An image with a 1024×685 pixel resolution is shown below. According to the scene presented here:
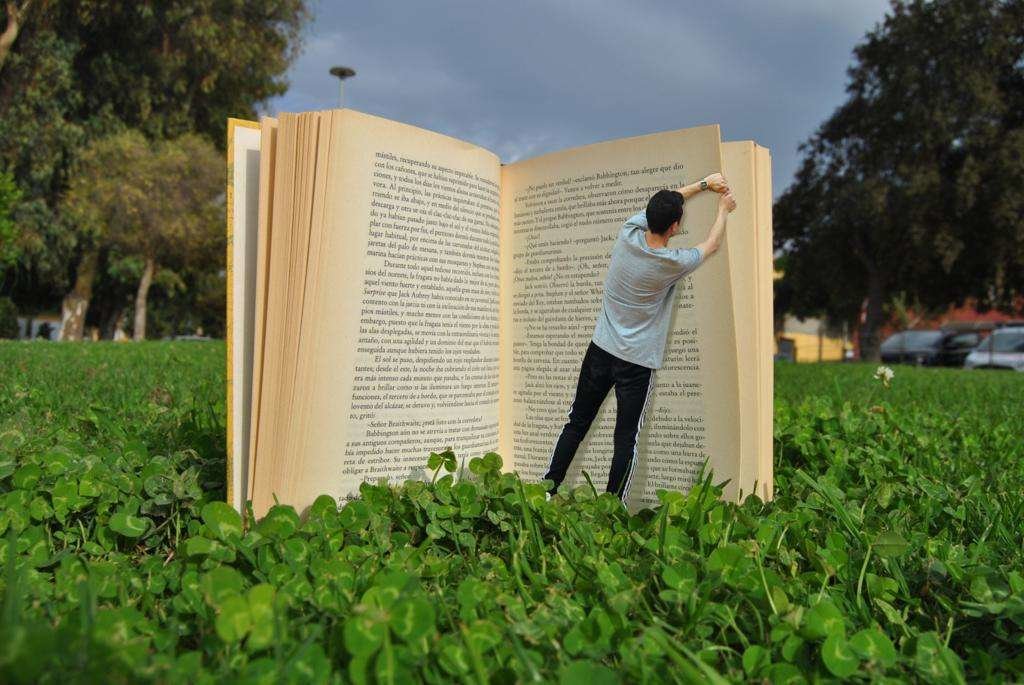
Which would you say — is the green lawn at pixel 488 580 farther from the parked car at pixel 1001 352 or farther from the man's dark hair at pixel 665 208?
the parked car at pixel 1001 352

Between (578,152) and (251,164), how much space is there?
1112mm

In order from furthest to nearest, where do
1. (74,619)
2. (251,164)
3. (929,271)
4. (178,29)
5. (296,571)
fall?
1. (929,271)
2. (178,29)
3. (251,164)
4. (296,571)
5. (74,619)

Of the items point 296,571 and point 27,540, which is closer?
point 296,571

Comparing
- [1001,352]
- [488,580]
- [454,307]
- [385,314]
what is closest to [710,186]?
[454,307]

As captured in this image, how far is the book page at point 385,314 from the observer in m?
2.16

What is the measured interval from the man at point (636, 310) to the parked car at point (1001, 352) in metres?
17.3

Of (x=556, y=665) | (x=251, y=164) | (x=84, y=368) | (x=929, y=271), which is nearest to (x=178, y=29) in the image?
(x=84, y=368)

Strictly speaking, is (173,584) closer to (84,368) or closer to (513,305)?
(513,305)

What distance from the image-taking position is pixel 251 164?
2287 mm

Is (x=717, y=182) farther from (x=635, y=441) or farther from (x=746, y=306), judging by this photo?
(x=635, y=441)

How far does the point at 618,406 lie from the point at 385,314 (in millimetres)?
839

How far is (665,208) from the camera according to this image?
7.55ft

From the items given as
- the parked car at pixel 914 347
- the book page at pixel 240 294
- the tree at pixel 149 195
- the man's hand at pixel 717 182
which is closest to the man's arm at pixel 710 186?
the man's hand at pixel 717 182

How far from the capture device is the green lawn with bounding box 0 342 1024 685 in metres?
1.28
